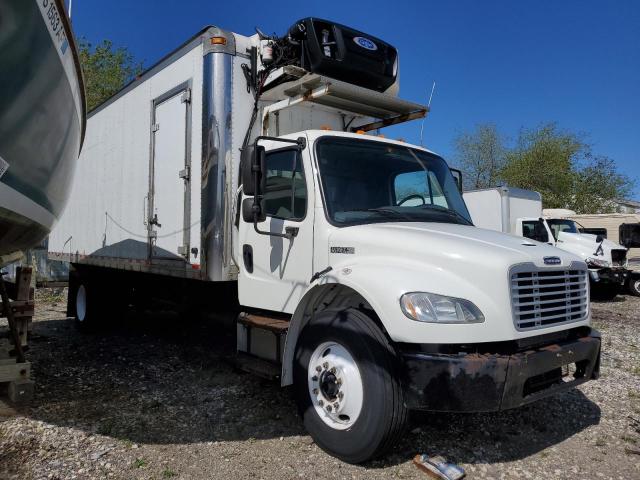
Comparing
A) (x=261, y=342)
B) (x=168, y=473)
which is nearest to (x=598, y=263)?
(x=261, y=342)

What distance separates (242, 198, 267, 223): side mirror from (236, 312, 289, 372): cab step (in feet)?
2.97

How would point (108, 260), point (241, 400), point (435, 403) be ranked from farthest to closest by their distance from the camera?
point (108, 260)
point (241, 400)
point (435, 403)

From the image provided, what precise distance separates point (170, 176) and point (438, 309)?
3.55 m

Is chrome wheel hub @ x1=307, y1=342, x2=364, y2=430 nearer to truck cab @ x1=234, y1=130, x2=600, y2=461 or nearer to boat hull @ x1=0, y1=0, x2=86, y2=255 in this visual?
truck cab @ x1=234, y1=130, x2=600, y2=461

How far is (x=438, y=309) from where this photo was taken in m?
3.12

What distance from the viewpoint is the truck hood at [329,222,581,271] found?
130 inches

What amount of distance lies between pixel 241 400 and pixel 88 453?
147 cm

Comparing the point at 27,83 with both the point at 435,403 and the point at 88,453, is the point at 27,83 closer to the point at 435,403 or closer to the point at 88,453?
the point at 88,453

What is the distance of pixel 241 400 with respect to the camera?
4.77m

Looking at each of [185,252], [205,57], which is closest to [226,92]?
[205,57]

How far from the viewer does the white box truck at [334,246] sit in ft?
10.4

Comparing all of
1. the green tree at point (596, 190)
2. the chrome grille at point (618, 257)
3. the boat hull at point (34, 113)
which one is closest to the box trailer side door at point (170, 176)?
the boat hull at point (34, 113)

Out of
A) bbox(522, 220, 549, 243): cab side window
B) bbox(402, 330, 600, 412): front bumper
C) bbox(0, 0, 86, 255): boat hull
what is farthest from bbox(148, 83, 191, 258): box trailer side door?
bbox(522, 220, 549, 243): cab side window

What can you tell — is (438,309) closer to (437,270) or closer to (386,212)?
(437,270)
